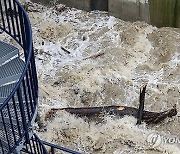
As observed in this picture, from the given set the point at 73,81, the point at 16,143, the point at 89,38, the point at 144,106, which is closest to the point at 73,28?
the point at 89,38

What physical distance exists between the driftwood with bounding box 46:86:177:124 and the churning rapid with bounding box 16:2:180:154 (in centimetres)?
13

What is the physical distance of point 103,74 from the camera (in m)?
11.8

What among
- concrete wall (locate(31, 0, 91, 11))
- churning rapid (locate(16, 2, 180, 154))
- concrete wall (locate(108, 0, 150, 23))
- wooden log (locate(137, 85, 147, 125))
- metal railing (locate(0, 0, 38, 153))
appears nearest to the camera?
metal railing (locate(0, 0, 38, 153))

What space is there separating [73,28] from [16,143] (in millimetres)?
6969

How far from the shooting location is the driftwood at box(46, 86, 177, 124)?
10.4 m

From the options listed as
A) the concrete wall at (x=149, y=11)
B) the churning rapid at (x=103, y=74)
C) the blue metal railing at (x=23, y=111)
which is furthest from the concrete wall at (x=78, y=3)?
the blue metal railing at (x=23, y=111)

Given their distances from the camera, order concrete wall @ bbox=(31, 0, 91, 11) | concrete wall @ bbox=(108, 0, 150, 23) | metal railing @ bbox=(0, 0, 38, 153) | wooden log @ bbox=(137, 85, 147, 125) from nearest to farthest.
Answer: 1. metal railing @ bbox=(0, 0, 38, 153)
2. wooden log @ bbox=(137, 85, 147, 125)
3. concrete wall @ bbox=(108, 0, 150, 23)
4. concrete wall @ bbox=(31, 0, 91, 11)

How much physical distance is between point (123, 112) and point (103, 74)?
150cm

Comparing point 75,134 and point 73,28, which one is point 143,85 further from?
point 73,28

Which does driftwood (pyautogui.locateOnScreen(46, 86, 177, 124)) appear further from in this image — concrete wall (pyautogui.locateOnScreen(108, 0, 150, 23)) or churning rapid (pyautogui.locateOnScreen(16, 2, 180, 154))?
concrete wall (pyautogui.locateOnScreen(108, 0, 150, 23))

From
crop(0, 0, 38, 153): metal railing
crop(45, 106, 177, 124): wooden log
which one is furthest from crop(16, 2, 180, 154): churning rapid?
crop(0, 0, 38, 153): metal railing

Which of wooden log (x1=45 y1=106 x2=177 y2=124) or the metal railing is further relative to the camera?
wooden log (x1=45 y1=106 x2=177 y2=124)

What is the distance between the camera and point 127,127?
34.0 feet

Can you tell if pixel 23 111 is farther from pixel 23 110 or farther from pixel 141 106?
pixel 141 106
